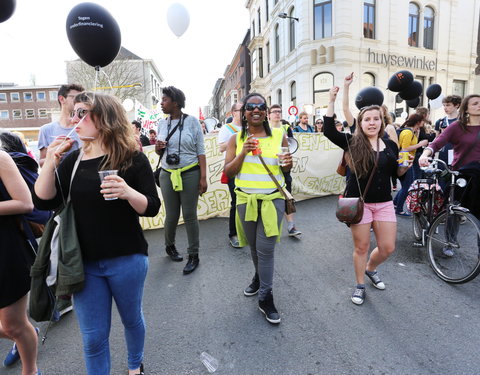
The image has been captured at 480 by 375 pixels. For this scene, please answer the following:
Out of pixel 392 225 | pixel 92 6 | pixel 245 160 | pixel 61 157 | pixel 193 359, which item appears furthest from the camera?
pixel 92 6

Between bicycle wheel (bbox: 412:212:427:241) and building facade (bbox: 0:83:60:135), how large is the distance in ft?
211

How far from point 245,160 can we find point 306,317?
151 centimetres

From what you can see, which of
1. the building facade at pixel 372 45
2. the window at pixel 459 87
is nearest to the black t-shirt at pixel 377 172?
the building facade at pixel 372 45

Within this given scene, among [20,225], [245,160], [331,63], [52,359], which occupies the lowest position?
[52,359]

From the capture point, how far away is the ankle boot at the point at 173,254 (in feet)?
13.4

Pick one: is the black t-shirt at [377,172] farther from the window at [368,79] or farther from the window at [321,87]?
the window at [368,79]

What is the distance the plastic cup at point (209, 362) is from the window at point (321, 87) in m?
20.5

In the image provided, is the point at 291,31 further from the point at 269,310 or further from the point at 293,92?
the point at 269,310

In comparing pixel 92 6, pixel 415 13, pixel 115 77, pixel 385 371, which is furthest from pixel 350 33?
pixel 385 371

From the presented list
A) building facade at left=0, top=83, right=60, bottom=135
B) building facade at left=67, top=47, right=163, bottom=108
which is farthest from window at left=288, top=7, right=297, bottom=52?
building facade at left=0, top=83, right=60, bottom=135

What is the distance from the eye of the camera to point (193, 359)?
7.51 feet

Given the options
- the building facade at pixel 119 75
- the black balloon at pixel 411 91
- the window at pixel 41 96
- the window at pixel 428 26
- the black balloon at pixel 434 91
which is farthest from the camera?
the window at pixel 41 96

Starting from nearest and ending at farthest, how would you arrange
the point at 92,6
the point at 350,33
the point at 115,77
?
the point at 92,6 < the point at 350,33 < the point at 115,77

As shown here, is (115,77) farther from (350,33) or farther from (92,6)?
(92,6)
